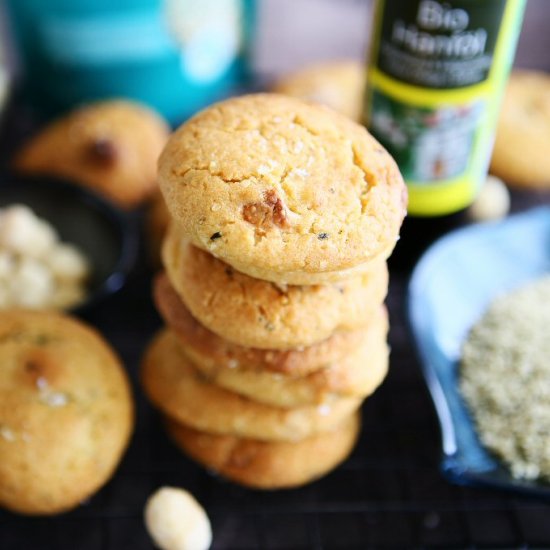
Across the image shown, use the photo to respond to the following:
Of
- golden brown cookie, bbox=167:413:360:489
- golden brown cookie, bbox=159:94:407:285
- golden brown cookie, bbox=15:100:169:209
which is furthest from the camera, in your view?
golden brown cookie, bbox=15:100:169:209

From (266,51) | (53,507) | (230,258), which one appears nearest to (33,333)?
(53,507)

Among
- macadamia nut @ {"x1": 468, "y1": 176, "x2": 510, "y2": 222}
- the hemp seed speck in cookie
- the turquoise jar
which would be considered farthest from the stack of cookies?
the turquoise jar

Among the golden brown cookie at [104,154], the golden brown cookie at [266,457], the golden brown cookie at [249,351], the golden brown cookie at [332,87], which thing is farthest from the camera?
the golden brown cookie at [332,87]

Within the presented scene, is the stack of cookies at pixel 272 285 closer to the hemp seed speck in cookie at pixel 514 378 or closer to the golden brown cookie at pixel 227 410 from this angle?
the golden brown cookie at pixel 227 410

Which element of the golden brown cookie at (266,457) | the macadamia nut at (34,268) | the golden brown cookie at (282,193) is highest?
the golden brown cookie at (282,193)

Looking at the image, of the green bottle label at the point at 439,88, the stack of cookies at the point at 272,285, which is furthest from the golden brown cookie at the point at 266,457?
the green bottle label at the point at 439,88

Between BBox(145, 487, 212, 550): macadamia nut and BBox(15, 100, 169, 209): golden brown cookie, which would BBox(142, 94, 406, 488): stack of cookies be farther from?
BBox(15, 100, 169, 209): golden brown cookie

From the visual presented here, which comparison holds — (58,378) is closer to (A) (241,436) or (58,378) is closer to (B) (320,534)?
(A) (241,436)
